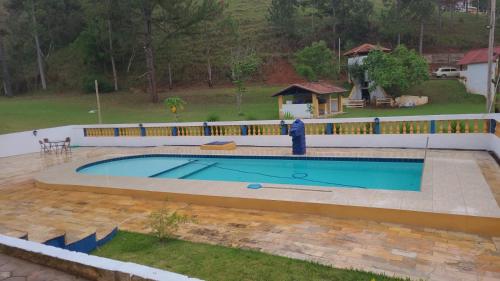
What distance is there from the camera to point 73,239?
5207 mm

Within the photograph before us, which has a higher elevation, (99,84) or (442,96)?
(99,84)

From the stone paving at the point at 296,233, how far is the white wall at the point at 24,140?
304 inches

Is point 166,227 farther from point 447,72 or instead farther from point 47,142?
point 447,72

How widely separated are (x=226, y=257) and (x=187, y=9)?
1113 inches

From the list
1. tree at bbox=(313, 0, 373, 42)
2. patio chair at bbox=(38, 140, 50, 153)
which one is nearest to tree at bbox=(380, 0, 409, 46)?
tree at bbox=(313, 0, 373, 42)

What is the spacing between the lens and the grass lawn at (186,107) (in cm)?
2325

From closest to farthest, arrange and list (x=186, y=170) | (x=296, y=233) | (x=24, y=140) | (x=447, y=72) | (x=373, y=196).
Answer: (x=296, y=233) → (x=373, y=196) → (x=186, y=170) → (x=24, y=140) → (x=447, y=72)

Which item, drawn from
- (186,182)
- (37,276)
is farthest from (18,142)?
(37,276)

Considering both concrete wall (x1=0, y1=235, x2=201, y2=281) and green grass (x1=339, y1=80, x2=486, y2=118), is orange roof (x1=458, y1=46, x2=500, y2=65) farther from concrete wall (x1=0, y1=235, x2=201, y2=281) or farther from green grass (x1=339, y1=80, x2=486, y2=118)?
concrete wall (x1=0, y1=235, x2=201, y2=281)

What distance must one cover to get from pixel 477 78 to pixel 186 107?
21601 mm

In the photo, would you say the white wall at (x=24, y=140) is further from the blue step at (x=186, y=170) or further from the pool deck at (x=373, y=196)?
the blue step at (x=186, y=170)

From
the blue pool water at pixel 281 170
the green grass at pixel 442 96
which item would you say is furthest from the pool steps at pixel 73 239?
the green grass at pixel 442 96

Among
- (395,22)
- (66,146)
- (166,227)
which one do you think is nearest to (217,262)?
(166,227)

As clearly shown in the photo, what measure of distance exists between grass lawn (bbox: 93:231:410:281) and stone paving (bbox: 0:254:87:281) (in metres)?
1.29
